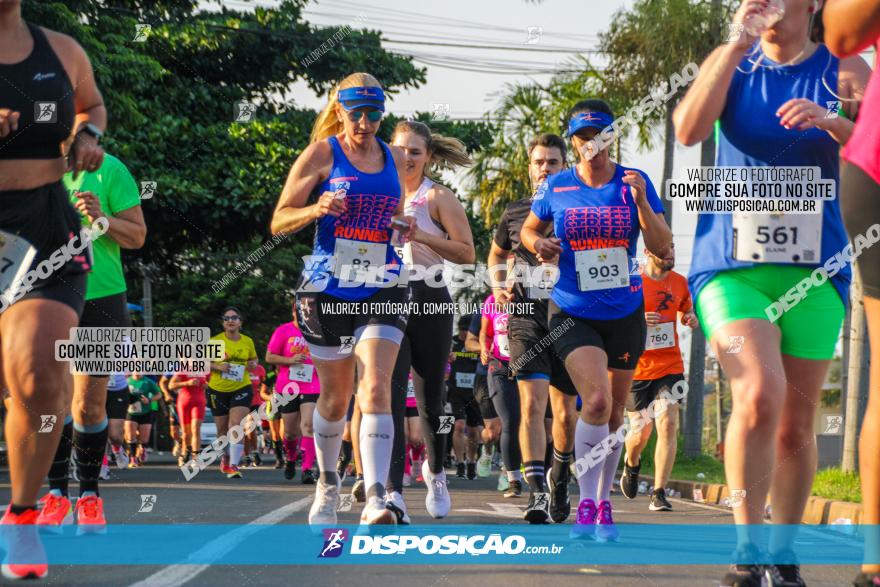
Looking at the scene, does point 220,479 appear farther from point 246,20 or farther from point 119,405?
point 246,20

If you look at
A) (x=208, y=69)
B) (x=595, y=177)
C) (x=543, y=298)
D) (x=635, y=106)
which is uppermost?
(x=208, y=69)

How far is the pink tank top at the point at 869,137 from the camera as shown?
12.0 feet

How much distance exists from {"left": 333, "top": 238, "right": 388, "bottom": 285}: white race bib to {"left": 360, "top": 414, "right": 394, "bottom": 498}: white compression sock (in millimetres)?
699

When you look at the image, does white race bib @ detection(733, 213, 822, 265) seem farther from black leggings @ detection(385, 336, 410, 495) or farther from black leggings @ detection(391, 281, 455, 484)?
black leggings @ detection(391, 281, 455, 484)

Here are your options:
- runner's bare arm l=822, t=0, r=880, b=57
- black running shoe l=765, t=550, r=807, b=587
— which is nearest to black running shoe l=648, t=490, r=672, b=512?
black running shoe l=765, t=550, r=807, b=587

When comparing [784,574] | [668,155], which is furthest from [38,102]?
[668,155]

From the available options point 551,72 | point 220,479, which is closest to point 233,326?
point 220,479

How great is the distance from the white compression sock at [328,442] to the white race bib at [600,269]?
158 centimetres

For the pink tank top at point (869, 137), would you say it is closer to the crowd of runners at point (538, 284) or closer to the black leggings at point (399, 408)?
the crowd of runners at point (538, 284)

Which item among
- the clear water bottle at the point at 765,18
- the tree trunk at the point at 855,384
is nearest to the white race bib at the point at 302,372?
the tree trunk at the point at 855,384

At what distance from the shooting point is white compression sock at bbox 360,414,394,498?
6684 millimetres

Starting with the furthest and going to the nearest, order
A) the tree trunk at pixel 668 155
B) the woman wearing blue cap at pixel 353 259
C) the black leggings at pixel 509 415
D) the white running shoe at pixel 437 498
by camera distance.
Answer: the tree trunk at pixel 668 155 < the black leggings at pixel 509 415 < the white running shoe at pixel 437 498 < the woman wearing blue cap at pixel 353 259

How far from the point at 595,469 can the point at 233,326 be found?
11449 mm

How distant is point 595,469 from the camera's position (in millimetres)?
7645
